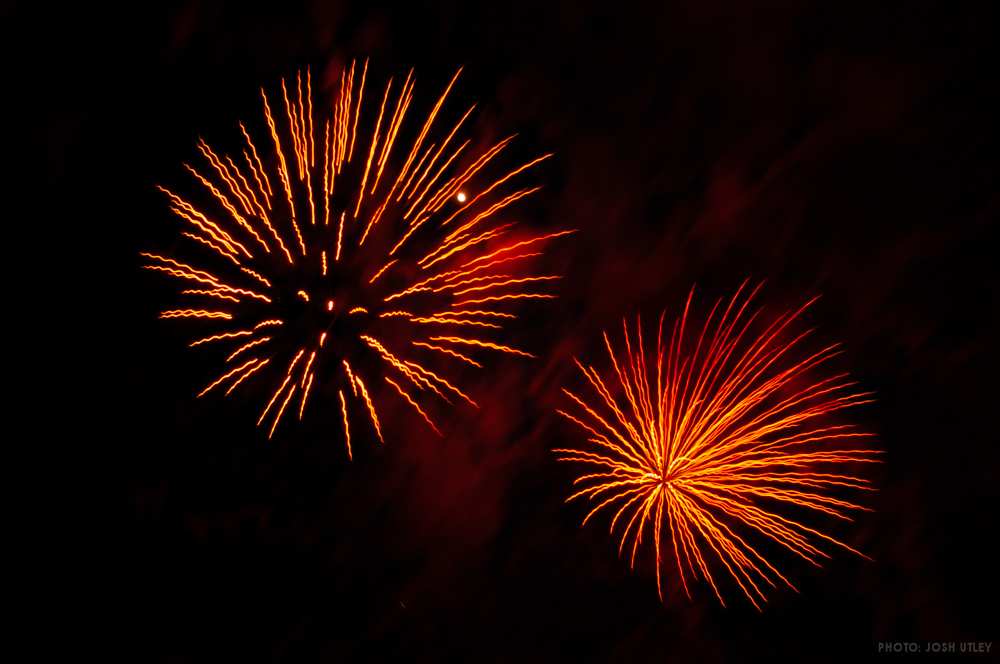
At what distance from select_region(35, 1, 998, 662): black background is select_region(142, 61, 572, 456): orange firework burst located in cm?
21

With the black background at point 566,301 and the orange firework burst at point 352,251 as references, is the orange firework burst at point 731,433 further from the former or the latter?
the orange firework burst at point 352,251

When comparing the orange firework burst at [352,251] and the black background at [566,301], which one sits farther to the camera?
the black background at [566,301]

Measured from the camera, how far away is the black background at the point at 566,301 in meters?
3.45

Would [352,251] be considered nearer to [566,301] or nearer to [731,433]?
[566,301]

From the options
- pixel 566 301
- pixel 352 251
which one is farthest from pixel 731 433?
pixel 352 251

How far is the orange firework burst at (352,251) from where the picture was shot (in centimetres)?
319

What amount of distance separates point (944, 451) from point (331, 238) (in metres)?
4.02

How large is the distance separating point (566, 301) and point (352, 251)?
133cm

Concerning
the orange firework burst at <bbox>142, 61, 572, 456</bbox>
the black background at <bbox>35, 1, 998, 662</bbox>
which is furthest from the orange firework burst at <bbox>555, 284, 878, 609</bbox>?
the orange firework burst at <bbox>142, 61, 572, 456</bbox>

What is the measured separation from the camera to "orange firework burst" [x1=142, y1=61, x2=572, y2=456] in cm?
319

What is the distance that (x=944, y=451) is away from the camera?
3.60 meters

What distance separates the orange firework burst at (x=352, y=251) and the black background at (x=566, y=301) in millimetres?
213

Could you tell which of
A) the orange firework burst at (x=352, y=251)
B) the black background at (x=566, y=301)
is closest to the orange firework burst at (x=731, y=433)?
the black background at (x=566, y=301)

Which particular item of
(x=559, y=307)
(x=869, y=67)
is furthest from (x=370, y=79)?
(x=869, y=67)
